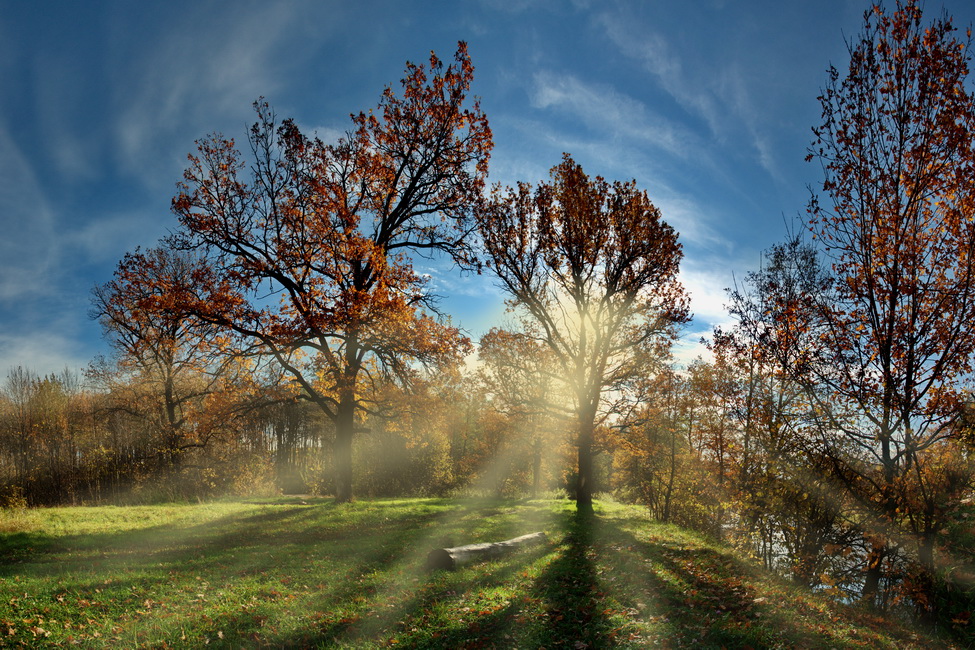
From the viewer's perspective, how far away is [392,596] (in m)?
8.20

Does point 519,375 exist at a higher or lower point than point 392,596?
higher

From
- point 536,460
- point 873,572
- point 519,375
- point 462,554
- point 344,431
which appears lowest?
point 536,460

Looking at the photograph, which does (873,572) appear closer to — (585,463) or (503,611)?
(503,611)

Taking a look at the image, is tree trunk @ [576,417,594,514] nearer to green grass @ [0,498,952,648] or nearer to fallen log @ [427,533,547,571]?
green grass @ [0,498,952,648]

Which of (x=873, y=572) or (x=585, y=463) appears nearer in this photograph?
(x=873, y=572)

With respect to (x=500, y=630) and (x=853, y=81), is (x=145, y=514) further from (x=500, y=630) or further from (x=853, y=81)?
(x=853, y=81)

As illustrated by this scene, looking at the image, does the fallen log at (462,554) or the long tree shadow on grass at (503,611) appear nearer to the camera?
the long tree shadow on grass at (503,611)

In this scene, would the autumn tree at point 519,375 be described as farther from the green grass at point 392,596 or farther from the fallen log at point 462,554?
the fallen log at point 462,554

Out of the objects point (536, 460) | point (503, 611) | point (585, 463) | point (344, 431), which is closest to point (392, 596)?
point (503, 611)

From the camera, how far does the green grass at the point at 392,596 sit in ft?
20.5

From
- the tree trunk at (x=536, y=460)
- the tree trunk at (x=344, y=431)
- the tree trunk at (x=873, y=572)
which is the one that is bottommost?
the tree trunk at (x=536, y=460)

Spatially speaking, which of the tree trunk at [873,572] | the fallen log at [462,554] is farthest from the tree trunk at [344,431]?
the tree trunk at [873,572]

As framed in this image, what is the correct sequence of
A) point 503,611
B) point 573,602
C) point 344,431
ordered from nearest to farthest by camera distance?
point 503,611, point 573,602, point 344,431

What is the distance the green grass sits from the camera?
20.5 feet
